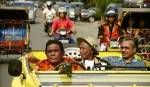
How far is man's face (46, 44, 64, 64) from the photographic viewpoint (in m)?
8.05

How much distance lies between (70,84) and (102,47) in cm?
861

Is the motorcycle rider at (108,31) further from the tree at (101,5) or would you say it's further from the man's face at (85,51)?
the tree at (101,5)

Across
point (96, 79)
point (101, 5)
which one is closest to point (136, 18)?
point (96, 79)

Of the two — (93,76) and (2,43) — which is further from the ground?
(93,76)

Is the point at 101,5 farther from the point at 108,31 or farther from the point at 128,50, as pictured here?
the point at 128,50

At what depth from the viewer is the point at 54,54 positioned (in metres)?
8.05

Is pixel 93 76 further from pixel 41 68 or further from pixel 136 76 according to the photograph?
pixel 41 68

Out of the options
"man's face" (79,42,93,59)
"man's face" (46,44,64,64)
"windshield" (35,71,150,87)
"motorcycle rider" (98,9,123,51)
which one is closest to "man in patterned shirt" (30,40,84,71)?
"man's face" (46,44,64,64)

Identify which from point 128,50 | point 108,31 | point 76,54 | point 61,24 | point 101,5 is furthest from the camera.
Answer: point 101,5

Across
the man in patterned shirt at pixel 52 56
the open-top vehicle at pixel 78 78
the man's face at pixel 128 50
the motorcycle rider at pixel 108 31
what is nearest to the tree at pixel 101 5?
the motorcycle rider at pixel 108 31

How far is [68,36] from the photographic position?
16.2 metres

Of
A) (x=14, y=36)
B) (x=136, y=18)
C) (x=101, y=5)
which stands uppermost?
(x=136, y=18)

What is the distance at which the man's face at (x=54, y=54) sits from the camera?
26.4ft

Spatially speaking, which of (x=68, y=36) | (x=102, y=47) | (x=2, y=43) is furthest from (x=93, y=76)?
(x=2, y=43)
